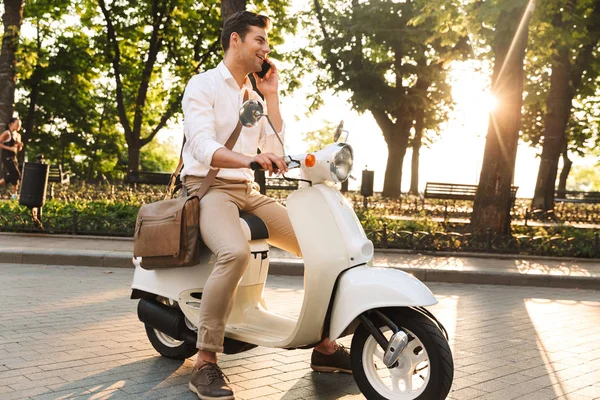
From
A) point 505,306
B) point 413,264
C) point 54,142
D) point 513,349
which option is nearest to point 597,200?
point 413,264

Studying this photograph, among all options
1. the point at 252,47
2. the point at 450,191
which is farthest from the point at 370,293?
the point at 450,191

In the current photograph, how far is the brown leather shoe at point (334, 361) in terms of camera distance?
181 inches

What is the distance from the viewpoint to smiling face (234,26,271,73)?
4.30 m

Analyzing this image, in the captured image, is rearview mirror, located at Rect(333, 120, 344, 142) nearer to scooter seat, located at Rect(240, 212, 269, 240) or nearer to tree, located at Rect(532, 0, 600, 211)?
scooter seat, located at Rect(240, 212, 269, 240)

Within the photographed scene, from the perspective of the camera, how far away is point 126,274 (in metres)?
9.15

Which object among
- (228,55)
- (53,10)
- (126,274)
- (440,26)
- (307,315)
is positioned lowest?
(126,274)

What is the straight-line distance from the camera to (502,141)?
1344 cm

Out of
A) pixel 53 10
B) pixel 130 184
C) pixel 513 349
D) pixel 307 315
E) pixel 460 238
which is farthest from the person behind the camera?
pixel 53 10

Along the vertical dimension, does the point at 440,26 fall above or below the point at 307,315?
above

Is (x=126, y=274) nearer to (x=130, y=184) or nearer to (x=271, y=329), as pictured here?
(x=271, y=329)

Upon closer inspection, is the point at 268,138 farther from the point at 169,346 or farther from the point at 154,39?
the point at 154,39

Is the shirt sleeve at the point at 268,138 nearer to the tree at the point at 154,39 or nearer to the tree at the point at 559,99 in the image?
the tree at the point at 559,99

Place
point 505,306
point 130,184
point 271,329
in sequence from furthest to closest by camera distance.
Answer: point 130,184, point 505,306, point 271,329

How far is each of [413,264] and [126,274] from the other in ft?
11.5
